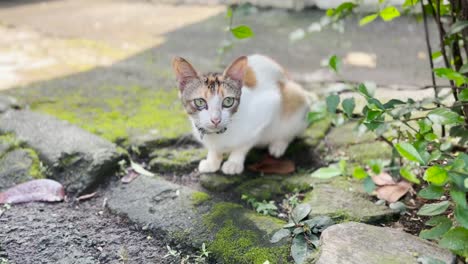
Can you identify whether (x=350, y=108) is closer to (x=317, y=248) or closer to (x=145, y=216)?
(x=317, y=248)

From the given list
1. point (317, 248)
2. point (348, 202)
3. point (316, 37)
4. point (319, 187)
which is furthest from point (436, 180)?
point (316, 37)

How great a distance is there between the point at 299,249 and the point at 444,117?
0.67 meters

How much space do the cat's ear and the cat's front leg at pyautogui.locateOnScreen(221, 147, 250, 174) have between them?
1.51 feet

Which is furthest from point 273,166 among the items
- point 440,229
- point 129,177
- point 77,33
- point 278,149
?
point 77,33

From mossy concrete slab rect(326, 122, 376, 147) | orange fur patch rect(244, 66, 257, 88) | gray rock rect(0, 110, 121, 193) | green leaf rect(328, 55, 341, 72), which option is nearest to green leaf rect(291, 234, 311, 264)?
green leaf rect(328, 55, 341, 72)

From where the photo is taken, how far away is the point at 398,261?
177 centimetres

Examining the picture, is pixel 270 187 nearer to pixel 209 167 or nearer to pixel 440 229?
pixel 209 167

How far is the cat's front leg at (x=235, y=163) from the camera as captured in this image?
264 cm

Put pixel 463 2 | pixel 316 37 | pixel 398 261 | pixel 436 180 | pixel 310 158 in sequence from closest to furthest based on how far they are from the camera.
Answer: pixel 436 180 < pixel 398 261 < pixel 463 2 < pixel 310 158 < pixel 316 37

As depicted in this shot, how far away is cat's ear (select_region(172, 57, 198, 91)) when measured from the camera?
2.33 m

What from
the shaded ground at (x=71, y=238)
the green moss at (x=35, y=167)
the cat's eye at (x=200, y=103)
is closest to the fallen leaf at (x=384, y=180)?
the cat's eye at (x=200, y=103)

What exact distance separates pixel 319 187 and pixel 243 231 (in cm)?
49

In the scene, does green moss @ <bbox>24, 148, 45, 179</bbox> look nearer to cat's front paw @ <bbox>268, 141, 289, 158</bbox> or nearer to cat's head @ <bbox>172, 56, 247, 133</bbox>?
cat's head @ <bbox>172, 56, 247, 133</bbox>

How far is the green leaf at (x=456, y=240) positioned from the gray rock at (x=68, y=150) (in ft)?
5.29
